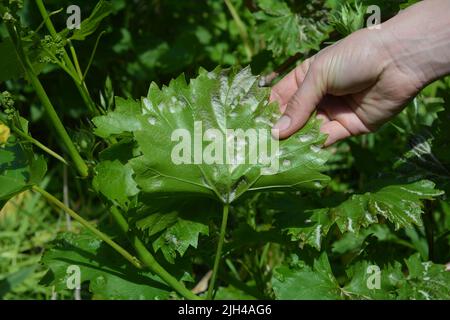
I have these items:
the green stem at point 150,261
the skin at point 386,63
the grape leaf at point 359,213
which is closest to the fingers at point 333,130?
the skin at point 386,63

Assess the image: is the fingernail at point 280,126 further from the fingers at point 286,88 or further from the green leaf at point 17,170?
the green leaf at point 17,170

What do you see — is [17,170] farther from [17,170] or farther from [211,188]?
[211,188]

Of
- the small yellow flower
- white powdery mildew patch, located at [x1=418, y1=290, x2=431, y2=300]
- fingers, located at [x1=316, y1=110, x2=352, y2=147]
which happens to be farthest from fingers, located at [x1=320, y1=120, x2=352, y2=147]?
the small yellow flower

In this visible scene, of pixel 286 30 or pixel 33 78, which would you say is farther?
pixel 286 30

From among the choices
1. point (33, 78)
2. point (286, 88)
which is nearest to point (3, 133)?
point (33, 78)

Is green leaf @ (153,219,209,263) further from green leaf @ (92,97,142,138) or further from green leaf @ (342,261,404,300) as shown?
green leaf @ (342,261,404,300)

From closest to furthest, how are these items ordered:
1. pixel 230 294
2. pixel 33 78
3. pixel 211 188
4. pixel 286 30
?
pixel 33 78, pixel 211 188, pixel 230 294, pixel 286 30

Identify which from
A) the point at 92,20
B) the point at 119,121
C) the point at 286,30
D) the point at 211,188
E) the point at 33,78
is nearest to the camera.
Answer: the point at 33,78
